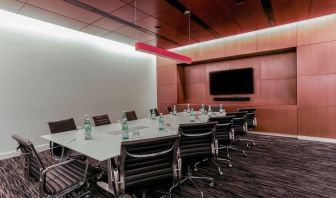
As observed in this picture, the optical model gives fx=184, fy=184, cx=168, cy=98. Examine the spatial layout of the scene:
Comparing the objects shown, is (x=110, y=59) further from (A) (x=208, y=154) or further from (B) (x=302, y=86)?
(B) (x=302, y=86)

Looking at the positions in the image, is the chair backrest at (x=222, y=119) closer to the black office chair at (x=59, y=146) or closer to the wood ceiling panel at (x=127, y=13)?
the black office chair at (x=59, y=146)

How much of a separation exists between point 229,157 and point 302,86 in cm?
298

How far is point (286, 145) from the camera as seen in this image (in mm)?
4371

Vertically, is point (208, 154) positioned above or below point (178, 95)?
below

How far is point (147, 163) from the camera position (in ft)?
5.54

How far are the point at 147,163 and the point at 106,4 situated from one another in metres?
3.14

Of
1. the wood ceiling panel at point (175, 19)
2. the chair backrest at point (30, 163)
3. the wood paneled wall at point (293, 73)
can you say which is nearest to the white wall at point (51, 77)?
the wood ceiling panel at point (175, 19)

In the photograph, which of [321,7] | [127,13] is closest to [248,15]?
[321,7]

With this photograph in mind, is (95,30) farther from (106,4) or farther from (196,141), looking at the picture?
(196,141)

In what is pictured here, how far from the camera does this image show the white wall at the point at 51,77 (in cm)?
398

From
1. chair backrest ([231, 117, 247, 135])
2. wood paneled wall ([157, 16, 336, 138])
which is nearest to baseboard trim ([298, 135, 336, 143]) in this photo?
wood paneled wall ([157, 16, 336, 138])

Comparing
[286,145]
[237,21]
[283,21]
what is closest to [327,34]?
[283,21]

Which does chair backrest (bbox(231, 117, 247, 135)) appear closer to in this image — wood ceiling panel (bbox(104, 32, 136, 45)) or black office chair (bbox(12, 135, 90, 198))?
black office chair (bbox(12, 135, 90, 198))

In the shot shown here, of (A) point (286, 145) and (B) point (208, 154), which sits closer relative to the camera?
(B) point (208, 154)
